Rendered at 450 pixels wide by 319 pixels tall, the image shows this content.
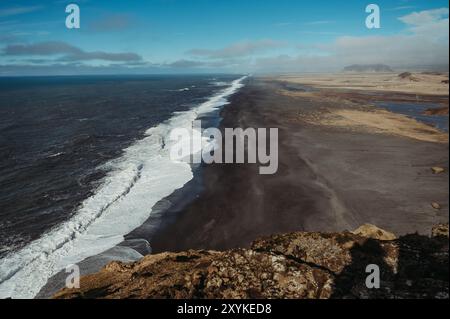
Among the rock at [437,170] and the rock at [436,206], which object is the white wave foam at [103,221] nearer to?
the rock at [436,206]

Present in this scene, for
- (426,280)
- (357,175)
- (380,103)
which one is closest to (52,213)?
(426,280)

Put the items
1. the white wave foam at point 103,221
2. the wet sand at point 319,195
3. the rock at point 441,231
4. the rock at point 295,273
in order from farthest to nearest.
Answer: the wet sand at point 319,195
the white wave foam at point 103,221
the rock at point 441,231
the rock at point 295,273

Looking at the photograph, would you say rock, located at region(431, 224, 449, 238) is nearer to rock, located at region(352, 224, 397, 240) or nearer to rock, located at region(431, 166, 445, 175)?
rock, located at region(352, 224, 397, 240)

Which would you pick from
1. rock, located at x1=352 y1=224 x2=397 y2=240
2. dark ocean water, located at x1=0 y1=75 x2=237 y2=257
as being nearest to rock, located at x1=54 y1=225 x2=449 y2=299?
rock, located at x1=352 y1=224 x2=397 y2=240

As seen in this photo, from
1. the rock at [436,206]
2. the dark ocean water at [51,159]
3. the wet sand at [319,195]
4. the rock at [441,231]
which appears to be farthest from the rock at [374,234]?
the dark ocean water at [51,159]

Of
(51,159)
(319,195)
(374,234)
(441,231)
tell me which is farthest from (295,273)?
(51,159)
